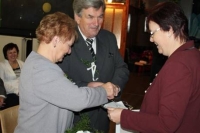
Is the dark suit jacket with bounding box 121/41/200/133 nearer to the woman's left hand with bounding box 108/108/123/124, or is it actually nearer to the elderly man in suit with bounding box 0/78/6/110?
the woman's left hand with bounding box 108/108/123/124

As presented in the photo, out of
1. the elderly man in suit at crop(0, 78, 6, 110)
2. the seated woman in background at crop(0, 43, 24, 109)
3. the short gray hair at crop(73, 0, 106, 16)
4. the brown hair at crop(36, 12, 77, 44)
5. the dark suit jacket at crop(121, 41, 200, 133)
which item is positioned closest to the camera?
the dark suit jacket at crop(121, 41, 200, 133)

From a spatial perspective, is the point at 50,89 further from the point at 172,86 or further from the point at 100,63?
the point at 100,63

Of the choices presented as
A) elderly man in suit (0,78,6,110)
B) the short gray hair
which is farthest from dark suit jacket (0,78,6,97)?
the short gray hair

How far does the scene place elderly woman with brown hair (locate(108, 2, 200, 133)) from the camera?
1.12 metres

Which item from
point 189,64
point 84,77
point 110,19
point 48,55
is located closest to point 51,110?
point 48,55

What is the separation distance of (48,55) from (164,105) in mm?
652

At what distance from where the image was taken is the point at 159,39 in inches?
49.6

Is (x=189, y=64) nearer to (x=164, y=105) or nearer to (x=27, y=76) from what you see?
(x=164, y=105)

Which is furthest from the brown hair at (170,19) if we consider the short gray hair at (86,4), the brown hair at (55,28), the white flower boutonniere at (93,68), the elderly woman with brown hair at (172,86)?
the white flower boutonniere at (93,68)

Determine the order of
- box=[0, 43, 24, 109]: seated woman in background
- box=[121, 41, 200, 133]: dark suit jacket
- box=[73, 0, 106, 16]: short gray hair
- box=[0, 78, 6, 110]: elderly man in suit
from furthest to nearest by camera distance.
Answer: box=[0, 43, 24, 109]: seated woman in background → box=[0, 78, 6, 110]: elderly man in suit → box=[73, 0, 106, 16]: short gray hair → box=[121, 41, 200, 133]: dark suit jacket

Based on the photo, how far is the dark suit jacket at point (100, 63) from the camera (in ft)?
6.00

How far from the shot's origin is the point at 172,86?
1119mm

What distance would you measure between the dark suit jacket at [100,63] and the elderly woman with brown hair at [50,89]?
45 cm

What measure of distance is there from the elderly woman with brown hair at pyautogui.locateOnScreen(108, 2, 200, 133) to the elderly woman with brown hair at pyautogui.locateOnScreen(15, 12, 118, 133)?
251 mm
